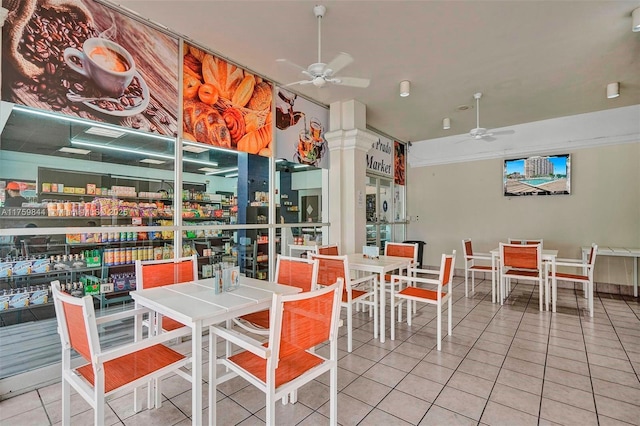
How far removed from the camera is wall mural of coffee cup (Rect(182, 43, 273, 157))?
3354 millimetres

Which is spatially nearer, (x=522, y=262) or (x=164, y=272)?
(x=164, y=272)

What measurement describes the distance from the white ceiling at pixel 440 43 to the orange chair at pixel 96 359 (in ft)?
8.69

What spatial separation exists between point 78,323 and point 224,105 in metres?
2.81

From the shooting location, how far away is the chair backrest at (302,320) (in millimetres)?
1510

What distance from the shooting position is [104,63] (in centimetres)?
271

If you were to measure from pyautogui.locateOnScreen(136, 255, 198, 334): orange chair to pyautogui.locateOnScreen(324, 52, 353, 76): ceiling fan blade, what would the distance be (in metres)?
2.12

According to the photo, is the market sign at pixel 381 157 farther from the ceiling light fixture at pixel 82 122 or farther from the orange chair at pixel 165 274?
the orange chair at pixel 165 274

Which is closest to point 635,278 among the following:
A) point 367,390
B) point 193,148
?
point 367,390

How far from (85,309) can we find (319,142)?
4172 millimetres

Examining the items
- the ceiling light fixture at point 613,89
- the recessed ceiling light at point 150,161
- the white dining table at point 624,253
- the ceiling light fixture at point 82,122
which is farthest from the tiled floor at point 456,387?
the ceiling light fixture at point 613,89

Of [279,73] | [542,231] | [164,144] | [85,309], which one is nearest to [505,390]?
[85,309]

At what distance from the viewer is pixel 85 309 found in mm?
1452

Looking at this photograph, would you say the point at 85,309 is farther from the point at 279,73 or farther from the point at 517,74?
the point at 517,74

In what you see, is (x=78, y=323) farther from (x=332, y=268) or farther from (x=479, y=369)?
(x=479, y=369)
